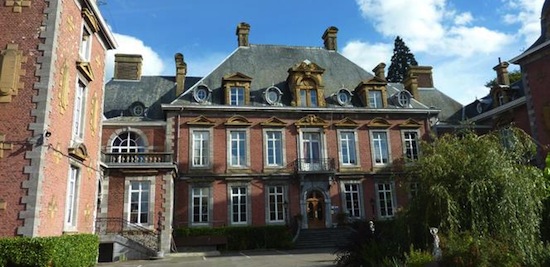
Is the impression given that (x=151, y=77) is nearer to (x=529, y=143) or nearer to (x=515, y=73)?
(x=529, y=143)

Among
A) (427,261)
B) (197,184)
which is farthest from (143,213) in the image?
(427,261)

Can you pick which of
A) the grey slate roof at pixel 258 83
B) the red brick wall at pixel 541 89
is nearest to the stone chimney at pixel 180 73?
the grey slate roof at pixel 258 83

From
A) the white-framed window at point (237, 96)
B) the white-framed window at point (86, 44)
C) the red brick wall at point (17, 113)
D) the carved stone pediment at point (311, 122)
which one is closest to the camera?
the red brick wall at point (17, 113)

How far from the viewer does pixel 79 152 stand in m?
13.2

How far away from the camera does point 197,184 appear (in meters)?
22.1

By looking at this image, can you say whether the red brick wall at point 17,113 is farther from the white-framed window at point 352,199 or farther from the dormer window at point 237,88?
the white-framed window at point 352,199

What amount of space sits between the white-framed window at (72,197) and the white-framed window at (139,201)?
5.85m

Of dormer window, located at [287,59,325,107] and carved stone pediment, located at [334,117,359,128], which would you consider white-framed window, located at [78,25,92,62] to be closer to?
dormer window, located at [287,59,325,107]

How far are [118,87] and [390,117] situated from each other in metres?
16.2

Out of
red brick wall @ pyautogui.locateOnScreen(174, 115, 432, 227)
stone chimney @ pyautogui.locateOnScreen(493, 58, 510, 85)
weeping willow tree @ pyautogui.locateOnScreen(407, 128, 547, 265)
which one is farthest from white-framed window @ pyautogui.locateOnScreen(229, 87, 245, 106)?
stone chimney @ pyautogui.locateOnScreen(493, 58, 510, 85)

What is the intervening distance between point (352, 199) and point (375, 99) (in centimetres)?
617

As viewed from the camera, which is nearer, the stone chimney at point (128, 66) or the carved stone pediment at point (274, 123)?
the carved stone pediment at point (274, 123)

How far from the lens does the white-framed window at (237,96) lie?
77.5 feet

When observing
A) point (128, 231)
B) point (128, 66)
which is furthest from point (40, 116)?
point (128, 66)
